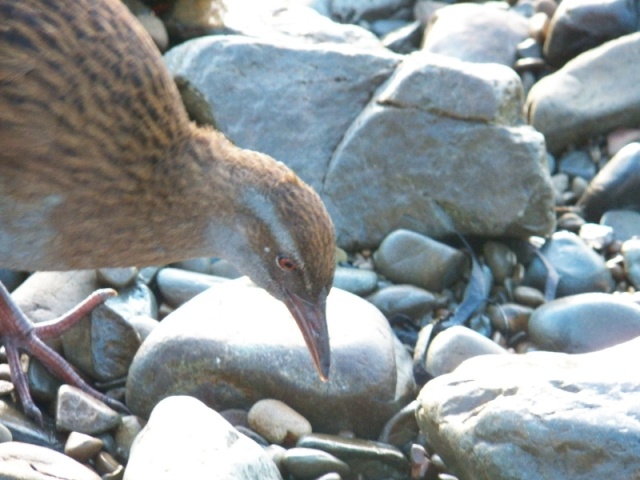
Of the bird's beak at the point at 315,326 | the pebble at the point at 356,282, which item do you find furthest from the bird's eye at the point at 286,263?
the pebble at the point at 356,282

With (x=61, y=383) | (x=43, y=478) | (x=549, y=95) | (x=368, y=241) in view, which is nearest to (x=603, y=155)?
(x=549, y=95)

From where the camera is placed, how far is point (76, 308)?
5.96 m

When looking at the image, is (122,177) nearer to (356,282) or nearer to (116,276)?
(116,276)

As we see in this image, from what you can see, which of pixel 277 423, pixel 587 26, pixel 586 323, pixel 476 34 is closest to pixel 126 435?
pixel 277 423

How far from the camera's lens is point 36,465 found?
15.9 feet

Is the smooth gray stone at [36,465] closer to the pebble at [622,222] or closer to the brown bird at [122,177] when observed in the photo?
the brown bird at [122,177]

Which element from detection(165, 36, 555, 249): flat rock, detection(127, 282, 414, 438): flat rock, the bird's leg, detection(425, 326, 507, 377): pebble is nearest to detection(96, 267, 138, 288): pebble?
the bird's leg

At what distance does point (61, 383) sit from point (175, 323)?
67 centimetres

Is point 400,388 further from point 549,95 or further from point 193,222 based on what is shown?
point 549,95

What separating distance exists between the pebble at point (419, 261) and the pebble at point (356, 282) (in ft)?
0.60

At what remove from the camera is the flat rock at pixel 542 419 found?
183 inches

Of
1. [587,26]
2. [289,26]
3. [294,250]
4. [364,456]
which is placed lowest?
[364,456]

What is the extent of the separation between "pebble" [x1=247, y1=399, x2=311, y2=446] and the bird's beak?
0.44 metres

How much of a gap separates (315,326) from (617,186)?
3197mm
